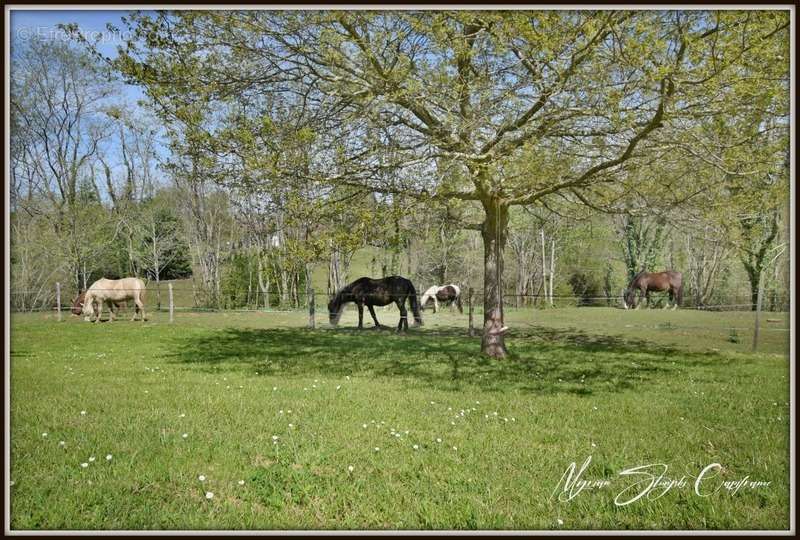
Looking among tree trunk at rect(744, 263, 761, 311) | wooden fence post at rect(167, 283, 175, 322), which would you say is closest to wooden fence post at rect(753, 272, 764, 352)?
tree trunk at rect(744, 263, 761, 311)

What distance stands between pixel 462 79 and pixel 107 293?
411 inches

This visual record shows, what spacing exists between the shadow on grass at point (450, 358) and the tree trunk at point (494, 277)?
380 millimetres

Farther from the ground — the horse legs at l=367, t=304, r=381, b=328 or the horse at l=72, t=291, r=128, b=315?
the horse at l=72, t=291, r=128, b=315

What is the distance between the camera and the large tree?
5.33m

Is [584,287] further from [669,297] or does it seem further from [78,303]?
[78,303]

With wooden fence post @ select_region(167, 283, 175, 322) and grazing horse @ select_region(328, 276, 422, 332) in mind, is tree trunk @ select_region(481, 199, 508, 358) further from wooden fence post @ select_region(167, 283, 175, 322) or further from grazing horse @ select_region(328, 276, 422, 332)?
wooden fence post @ select_region(167, 283, 175, 322)

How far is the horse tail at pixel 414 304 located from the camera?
12.4 meters

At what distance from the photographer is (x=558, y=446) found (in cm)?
393

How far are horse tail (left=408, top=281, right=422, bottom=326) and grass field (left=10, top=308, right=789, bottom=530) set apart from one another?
346 cm

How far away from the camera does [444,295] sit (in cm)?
1259

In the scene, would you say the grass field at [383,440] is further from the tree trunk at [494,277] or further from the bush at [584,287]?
the bush at [584,287]

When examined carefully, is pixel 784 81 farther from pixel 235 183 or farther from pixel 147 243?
pixel 147 243

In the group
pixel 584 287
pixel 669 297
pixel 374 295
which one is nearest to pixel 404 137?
pixel 374 295

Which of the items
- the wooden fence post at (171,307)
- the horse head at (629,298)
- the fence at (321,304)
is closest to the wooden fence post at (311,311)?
the fence at (321,304)
